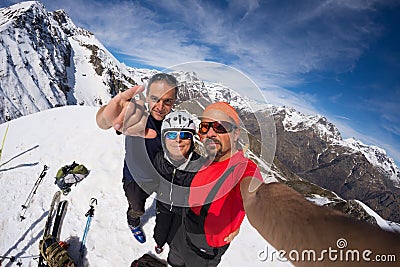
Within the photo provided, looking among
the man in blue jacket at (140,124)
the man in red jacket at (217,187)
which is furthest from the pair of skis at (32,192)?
the man in red jacket at (217,187)

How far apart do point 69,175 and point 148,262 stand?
4476 millimetres

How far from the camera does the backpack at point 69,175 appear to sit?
298 inches

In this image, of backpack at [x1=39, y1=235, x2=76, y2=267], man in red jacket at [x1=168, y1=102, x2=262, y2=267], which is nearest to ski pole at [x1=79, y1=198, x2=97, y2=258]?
backpack at [x1=39, y1=235, x2=76, y2=267]

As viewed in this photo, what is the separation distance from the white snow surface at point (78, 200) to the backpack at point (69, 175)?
0.19 metres

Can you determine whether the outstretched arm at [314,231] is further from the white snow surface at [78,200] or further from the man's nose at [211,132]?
the white snow surface at [78,200]

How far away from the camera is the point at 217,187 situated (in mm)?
2637

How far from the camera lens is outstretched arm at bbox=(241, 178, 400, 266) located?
93 centimetres

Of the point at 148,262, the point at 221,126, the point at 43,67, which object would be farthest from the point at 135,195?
the point at 43,67

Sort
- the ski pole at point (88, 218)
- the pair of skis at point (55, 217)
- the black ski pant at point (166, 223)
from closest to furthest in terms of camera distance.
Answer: the black ski pant at point (166, 223) < the ski pole at point (88, 218) < the pair of skis at point (55, 217)

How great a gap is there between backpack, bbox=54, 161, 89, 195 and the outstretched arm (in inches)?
291

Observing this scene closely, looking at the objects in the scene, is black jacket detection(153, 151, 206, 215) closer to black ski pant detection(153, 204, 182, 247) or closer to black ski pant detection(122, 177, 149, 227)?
black ski pant detection(153, 204, 182, 247)

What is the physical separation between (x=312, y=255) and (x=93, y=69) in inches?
4871

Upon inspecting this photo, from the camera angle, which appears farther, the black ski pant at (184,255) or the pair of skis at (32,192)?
the pair of skis at (32,192)

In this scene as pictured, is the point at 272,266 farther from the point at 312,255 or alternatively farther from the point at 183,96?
the point at 312,255
